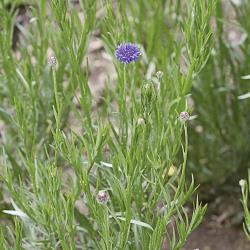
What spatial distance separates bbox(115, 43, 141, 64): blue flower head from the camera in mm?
1434

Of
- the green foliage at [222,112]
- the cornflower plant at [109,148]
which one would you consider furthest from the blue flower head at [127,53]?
the green foliage at [222,112]

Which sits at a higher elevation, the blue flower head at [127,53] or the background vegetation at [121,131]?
the blue flower head at [127,53]

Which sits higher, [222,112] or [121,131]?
[121,131]

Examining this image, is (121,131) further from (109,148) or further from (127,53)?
(127,53)

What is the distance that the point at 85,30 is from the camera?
162 centimetres

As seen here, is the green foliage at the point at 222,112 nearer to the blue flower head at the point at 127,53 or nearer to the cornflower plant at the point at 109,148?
the cornflower plant at the point at 109,148

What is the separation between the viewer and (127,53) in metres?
1.45

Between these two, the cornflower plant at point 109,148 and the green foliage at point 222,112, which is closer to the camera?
the cornflower plant at point 109,148

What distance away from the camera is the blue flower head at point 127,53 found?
143 cm

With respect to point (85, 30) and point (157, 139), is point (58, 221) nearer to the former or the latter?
point (157, 139)

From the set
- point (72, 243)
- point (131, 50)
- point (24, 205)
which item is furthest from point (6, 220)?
point (131, 50)

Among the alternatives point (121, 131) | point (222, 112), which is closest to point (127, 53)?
point (121, 131)

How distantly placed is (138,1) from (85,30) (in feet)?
1.86

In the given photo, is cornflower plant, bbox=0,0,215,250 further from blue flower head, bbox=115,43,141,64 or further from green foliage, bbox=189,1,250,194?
green foliage, bbox=189,1,250,194
